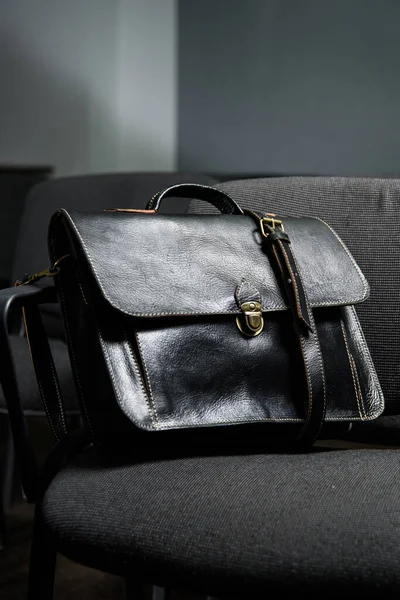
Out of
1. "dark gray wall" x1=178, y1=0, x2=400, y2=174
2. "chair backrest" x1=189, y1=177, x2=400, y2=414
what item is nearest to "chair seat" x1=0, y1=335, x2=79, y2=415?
"chair backrest" x1=189, y1=177, x2=400, y2=414

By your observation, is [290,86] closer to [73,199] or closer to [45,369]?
[73,199]

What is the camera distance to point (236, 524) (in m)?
0.62

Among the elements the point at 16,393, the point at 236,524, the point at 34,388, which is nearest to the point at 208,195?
the point at 16,393

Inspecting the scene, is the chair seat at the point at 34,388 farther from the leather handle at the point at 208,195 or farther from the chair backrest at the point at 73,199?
the leather handle at the point at 208,195

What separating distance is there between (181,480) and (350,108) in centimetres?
206

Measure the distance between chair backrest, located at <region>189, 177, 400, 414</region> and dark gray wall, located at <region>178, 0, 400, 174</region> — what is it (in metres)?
1.42

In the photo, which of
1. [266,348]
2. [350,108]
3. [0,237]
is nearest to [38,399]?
[266,348]

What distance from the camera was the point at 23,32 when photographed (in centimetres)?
294

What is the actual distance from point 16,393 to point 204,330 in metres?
0.21

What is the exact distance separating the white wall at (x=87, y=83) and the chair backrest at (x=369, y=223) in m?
1.94

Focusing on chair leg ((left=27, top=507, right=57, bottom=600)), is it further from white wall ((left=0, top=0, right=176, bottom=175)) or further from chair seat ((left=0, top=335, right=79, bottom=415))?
white wall ((left=0, top=0, right=176, bottom=175))

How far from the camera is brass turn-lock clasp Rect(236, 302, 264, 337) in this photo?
793mm

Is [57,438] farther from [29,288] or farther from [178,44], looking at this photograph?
[178,44]

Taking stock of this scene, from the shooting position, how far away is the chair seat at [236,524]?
59 centimetres
